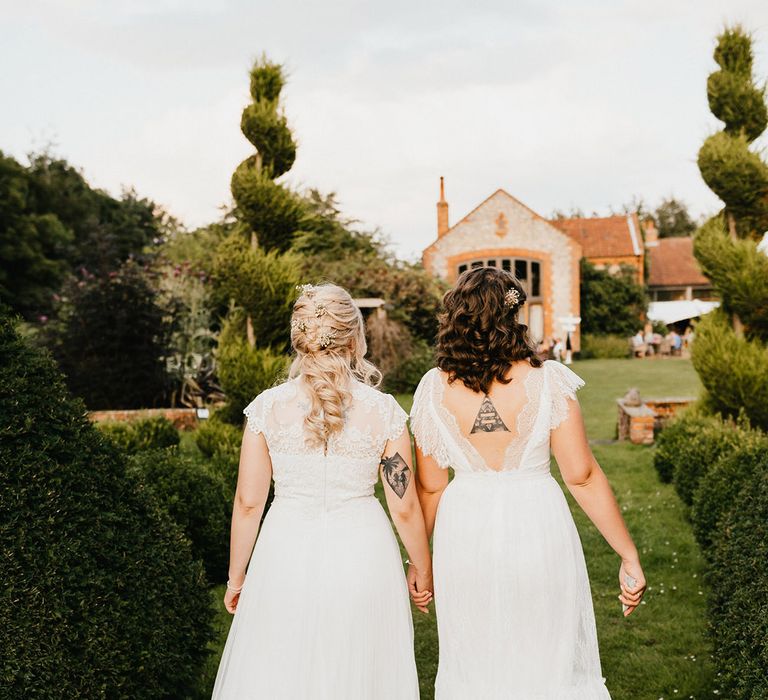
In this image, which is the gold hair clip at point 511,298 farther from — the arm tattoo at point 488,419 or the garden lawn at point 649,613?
the garden lawn at point 649,613

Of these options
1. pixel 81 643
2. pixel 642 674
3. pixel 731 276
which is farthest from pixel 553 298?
pixel 81 643

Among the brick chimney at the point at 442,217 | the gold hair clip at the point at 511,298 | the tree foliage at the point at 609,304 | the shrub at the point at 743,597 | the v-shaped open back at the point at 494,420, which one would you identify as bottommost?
the shrub at the point at 743,597

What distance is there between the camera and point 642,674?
175 inches

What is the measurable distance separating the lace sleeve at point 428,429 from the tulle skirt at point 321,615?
354mm

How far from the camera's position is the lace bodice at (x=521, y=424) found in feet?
9.77

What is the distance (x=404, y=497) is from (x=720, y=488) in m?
3.79

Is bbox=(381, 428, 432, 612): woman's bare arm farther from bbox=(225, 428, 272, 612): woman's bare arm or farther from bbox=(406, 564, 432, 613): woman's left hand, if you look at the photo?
bbox=(225, 428, 272, 612): woman's bare arm

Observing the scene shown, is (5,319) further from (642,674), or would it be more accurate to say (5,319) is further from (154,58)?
(154,58)

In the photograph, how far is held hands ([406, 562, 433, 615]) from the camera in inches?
130

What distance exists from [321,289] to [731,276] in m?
7.21

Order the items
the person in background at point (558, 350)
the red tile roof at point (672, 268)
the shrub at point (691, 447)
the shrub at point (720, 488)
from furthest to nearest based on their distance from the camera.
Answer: the red tile roof at point (672, 268) → the person in background at point (558, 350) → the shrub at point (691, 447) → the shrub at point (720, 488)

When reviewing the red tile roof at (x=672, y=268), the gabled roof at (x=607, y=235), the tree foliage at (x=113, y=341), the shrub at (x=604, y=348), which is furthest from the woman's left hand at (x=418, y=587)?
the red tile roof at (x=672, y=268)

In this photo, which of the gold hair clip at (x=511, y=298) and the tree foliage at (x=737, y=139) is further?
the tree foliage at (x=737, y=139)

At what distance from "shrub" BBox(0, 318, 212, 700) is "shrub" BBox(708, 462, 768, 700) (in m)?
2.56
